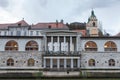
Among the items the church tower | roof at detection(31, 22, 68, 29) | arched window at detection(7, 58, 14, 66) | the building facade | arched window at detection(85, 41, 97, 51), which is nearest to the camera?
the building facade

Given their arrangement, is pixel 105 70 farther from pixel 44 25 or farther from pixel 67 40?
pixel 44 25

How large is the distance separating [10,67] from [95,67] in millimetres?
16376

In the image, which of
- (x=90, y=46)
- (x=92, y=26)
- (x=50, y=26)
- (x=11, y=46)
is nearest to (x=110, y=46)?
(x=90, y=46)

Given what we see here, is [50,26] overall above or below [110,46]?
above

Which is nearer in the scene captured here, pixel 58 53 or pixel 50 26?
pixel 58 53

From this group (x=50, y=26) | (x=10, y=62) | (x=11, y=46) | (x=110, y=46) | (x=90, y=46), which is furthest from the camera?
(x=50, y=26)

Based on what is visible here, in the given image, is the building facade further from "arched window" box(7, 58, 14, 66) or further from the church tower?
the church tower

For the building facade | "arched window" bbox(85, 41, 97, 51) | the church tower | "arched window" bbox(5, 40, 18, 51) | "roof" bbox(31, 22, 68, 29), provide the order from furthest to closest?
the church tower < "roof" bbox(31, 22, 68, 29) < "arched window" bbox(85, 41, 97, 51) < "arched window" bbox(5, 40, 18, 51) < the building facade

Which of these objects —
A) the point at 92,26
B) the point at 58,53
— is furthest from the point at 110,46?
the point at 92,26

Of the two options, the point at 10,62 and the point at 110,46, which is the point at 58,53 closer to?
the point at 10,62

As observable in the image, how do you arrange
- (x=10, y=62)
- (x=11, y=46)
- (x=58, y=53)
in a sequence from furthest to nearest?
(x=11, y=46) < (x=58, y=53) < (x=10, y=62)

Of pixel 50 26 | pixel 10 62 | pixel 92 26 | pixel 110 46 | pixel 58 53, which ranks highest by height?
pixel 92 26

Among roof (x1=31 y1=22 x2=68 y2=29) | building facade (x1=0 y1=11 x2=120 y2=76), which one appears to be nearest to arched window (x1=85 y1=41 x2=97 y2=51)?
building facade (x1=0 y1=11 x2=120 y2=76)

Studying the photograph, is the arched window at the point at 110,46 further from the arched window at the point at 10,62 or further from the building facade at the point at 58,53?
the arched window at the point at 10,62
